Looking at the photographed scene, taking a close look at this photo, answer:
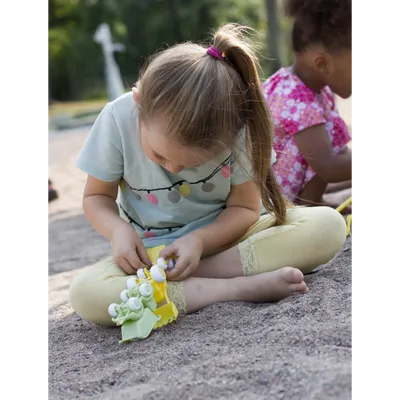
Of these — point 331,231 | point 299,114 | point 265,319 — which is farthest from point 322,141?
point 265,319

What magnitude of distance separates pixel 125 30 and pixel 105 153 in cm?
1653

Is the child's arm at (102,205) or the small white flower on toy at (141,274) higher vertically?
the child's arm at (102,205)

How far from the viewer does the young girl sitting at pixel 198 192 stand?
1.36 metres

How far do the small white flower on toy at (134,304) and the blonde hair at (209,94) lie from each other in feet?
1.13

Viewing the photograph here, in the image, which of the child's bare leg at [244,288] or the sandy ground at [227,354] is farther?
the child's bare leg at [244,288]

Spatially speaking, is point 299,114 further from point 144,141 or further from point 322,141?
point 144,141

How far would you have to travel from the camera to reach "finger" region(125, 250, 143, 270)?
1488 millimetres

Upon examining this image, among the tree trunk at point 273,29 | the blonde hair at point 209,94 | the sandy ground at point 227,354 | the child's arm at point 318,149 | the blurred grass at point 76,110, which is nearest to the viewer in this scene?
the sandy ground at point 227,354

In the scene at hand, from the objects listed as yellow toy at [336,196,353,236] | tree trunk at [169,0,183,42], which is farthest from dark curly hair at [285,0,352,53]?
tree trunk at [169,0,183,42]

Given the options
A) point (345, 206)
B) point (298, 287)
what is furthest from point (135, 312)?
point (345, 206)

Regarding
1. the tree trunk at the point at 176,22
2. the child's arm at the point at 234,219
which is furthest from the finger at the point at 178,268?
the tree trunk at the point at 176,22

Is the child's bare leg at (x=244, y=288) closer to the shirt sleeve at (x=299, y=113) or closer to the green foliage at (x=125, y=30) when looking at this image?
the shirt sleeve at (x=299, y=113)
